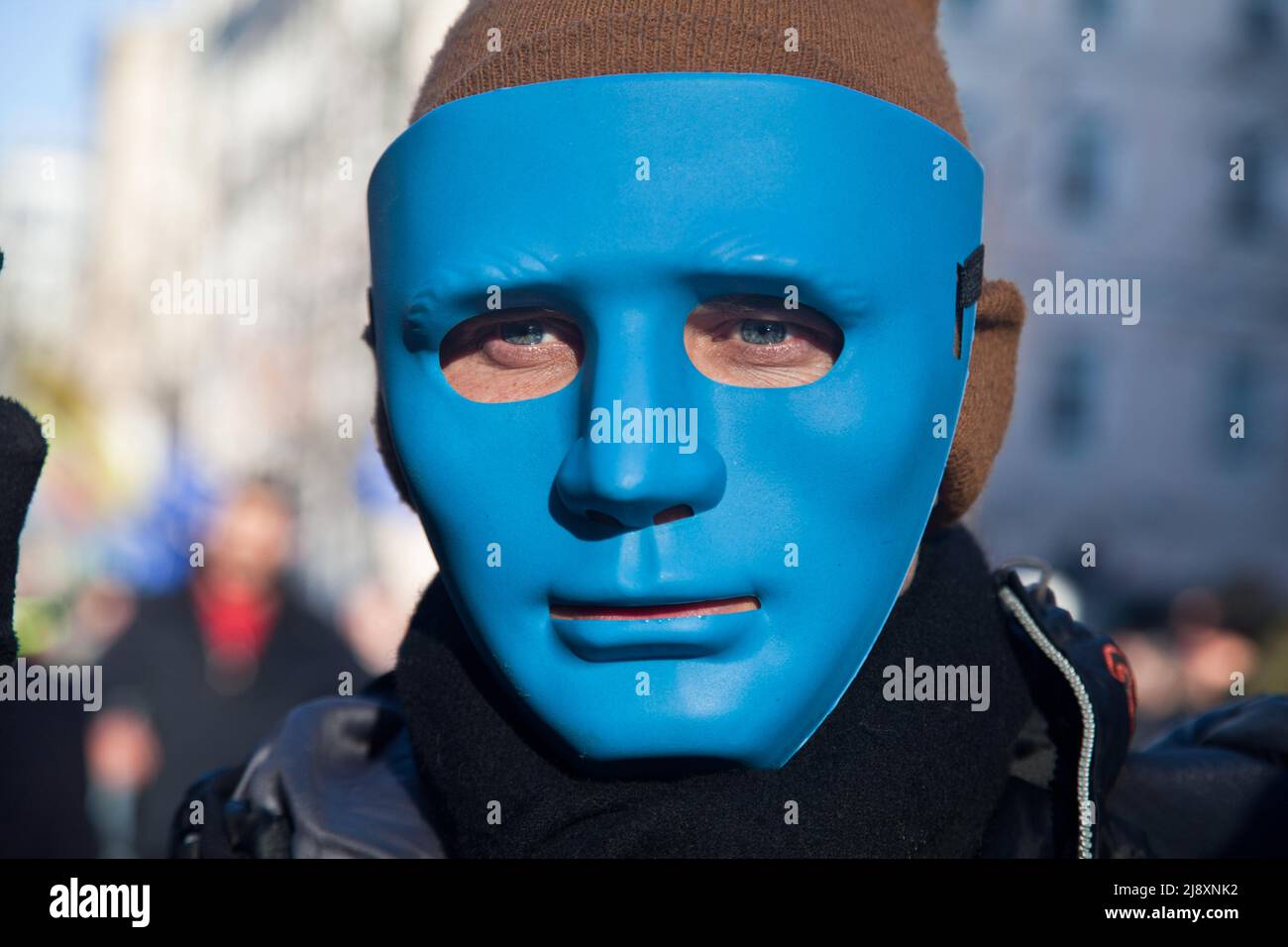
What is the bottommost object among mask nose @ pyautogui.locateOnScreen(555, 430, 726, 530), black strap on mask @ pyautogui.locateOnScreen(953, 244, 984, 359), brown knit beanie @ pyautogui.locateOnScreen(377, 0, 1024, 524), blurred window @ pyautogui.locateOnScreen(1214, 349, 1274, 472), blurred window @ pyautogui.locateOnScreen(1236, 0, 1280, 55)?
mask nose @ pyautogui.locateOnScreen(555, 430, 726, 530)

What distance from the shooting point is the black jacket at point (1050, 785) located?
172 cm

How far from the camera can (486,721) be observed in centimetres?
175

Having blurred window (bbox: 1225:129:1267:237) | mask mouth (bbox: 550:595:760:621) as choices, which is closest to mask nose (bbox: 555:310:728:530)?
mask mouth (bbox: 550:595:760:621)

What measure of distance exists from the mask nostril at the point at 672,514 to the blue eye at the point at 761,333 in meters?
0.24

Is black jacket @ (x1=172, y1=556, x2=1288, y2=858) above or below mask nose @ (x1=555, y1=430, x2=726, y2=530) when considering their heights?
below

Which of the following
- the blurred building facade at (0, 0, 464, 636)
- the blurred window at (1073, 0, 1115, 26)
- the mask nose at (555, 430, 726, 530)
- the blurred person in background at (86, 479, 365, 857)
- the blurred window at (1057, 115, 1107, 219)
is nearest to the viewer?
the mask nose at (555, 430, 726, 530)

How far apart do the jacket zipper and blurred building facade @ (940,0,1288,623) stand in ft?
41.9

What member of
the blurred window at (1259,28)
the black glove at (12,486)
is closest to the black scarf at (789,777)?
the black glove at (12,486)

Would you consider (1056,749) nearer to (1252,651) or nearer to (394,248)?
(394,248)

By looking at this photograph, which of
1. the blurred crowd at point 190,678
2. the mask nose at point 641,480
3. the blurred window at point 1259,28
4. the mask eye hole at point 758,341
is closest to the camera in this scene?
the mask nose at point 641,480

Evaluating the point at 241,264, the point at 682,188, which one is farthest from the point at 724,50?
the point at 241,264

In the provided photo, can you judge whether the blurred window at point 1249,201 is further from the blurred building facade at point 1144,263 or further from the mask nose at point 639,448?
the mask nose at point 639,448

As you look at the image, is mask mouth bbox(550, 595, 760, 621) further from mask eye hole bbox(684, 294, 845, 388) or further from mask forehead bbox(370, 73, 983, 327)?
mask forehead bbox(370, 73, 983, 327)

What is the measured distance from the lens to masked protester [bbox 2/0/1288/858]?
60.6 inches
